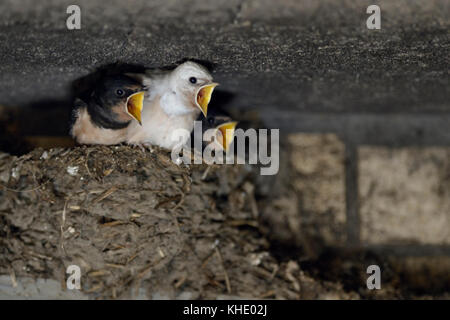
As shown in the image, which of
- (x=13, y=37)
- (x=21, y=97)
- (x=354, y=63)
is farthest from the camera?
(x=21, y=97)

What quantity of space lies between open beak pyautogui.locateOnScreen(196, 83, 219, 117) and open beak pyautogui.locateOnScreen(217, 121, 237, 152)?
268mm

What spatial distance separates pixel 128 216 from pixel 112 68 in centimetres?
59

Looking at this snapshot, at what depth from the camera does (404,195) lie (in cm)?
260

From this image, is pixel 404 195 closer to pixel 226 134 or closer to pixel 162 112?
pixel 226 134

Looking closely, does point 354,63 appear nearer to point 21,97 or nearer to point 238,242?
point 238,242

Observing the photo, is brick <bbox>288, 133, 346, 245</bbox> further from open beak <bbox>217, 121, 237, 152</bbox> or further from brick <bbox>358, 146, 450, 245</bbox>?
open beak <bbox>217, 121, 237, 152</bbox>

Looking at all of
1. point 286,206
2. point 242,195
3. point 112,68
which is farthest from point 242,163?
point 112,68

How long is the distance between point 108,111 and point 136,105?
135 millimetres

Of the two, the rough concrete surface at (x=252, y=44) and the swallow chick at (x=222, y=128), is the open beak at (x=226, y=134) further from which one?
the rough concrete surface at (x=252, y=44)

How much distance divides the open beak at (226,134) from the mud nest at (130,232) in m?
0.15

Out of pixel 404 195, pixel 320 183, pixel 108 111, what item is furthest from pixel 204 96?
pixel 404 195
